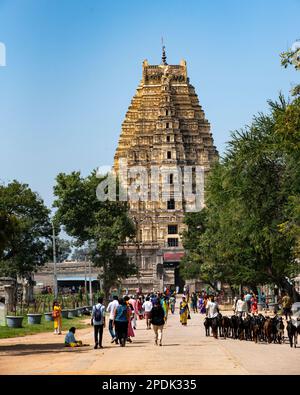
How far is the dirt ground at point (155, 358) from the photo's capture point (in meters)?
21.5

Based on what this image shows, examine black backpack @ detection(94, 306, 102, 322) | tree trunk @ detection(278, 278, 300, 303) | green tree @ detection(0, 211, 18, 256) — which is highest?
green tree @ detection(0, 211, 18, 256)

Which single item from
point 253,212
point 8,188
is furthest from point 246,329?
point 8,188

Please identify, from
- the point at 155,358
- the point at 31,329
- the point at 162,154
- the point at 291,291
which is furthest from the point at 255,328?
the point at 162,154

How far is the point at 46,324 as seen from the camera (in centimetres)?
5031

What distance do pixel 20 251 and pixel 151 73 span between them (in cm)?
5338

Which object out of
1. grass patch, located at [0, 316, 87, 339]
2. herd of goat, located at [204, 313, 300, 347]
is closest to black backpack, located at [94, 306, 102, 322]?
herd of goat, located at [204, 313, 300, 347]

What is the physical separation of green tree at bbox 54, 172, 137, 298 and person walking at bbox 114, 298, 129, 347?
59.3 metres

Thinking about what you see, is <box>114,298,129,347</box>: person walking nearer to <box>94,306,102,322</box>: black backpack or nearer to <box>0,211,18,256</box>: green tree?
<box>94,306,102,322</box>: black backpack

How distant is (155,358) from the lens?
25094 mm

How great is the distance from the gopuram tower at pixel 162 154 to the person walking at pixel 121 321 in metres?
92.4

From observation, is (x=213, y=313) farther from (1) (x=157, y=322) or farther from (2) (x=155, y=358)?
(2) (x=155, y=358)

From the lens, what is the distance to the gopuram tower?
128 metres
